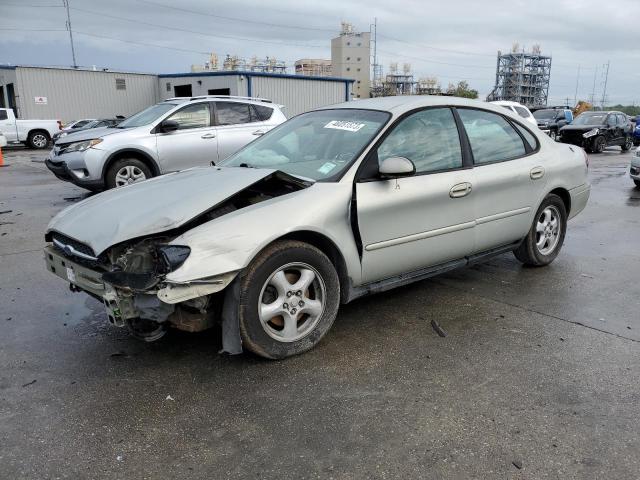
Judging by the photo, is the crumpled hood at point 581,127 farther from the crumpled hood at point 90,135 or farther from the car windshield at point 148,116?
the crumpled hood at point 90,135

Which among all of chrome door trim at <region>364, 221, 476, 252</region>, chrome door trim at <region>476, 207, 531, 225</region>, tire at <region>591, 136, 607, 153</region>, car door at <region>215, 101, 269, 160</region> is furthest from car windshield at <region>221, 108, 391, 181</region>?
tire at <region>591, 136, 607, 153</region>

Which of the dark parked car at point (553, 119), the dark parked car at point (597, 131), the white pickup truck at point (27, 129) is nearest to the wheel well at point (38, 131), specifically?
the white pickup truck at point (27, 129)

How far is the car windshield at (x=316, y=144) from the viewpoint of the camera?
12.7 feet

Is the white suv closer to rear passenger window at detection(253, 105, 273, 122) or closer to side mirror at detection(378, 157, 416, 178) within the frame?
rear passenger window at detection(253, 105, 273, 122)

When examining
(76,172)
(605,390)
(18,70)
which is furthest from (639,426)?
(18,70)

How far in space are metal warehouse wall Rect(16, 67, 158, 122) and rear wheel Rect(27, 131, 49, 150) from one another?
6.96m

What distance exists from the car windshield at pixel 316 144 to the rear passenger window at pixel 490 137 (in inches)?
35.3

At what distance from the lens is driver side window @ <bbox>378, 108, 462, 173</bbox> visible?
3973 millimetres

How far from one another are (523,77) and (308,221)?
105 m

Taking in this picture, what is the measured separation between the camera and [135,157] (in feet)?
29.3

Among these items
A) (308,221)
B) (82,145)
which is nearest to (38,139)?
(82,145)

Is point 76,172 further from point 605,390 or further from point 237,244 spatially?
point 605,390

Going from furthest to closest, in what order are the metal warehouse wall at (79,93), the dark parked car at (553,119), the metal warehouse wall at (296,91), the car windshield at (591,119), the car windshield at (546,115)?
the metal warehouse wall at (79,93) < the metal warehouse wall at (296,91) < the car windshield at (546,115) < the dark parked car at (553,119) < the car windshield at (591,119)

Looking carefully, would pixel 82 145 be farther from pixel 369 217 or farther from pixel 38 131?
pixel 38 131
